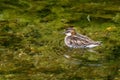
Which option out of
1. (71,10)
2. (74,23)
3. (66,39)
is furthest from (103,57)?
(71,10)

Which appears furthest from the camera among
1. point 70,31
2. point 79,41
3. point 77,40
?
point 70,31

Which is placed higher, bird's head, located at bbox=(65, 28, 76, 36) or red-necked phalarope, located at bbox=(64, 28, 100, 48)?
bird's head, located at bbox=(65, 28, 76, 36)

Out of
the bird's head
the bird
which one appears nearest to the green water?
the bird

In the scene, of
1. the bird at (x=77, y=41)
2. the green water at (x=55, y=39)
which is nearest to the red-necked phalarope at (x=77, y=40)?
the bird at (x=77, y=41)

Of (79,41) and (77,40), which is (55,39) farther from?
(79,41)

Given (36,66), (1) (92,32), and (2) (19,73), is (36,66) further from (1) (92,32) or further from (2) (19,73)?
(1) (92,32)

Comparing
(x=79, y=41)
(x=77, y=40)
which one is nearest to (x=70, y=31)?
(x=77, y=40)

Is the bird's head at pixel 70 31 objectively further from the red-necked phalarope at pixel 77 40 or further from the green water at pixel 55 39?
the green water at pixel 55 39

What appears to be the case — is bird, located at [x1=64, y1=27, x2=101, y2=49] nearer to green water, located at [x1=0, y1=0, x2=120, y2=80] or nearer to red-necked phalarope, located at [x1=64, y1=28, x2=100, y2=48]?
red-necked phalarope, located at [x1=64, y1=28, x2=100, y2=48]
